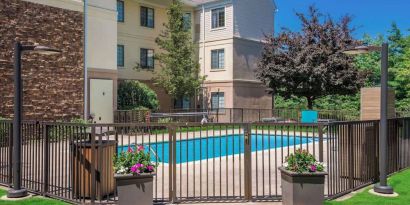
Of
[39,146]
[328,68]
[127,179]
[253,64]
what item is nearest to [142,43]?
[253,64]

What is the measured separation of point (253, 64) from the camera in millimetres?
29953

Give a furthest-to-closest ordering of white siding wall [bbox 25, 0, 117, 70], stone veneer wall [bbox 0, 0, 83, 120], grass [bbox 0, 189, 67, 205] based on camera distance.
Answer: white siding wall [bbox 25, 0, 117, 70] → stone veneer wall [bbox 0, 0, 83, 120] → grass [bbox 0, 189, 67, 205]

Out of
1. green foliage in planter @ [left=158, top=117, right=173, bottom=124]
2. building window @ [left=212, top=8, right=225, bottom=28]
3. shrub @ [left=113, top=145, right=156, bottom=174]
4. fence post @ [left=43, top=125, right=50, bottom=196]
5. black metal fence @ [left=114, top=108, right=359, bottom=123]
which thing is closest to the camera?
shrub @ [left=113, top=145, right=156, bottom=174]

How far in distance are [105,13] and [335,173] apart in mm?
16467

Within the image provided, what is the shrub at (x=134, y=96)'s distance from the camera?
24156 mm

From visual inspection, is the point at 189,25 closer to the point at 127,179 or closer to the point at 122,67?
the point at 122,67

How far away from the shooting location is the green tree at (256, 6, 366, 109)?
25266 mm

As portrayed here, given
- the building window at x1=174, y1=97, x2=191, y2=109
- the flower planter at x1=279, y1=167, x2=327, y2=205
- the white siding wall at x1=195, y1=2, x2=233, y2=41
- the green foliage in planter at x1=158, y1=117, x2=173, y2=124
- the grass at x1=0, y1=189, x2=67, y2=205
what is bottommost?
the grass at x1=0, y1=189, x2=67, y2=205

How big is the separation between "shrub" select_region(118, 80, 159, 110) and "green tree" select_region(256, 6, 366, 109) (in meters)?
7.93

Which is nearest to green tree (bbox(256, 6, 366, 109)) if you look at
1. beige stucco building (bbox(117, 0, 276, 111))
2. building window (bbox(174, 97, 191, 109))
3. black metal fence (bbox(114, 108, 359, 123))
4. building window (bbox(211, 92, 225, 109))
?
black metal fence (bbox(114, 108, 359, 123))

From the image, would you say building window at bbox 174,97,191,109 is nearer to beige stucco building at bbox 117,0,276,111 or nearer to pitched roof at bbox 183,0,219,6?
beige stucco building at bbox 117,0,276,111

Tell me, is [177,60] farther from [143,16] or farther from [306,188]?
[306,188]

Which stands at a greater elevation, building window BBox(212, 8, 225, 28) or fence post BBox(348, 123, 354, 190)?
building window BBox(212, 8, 225, 28)

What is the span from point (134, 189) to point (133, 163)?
44 centimetres
